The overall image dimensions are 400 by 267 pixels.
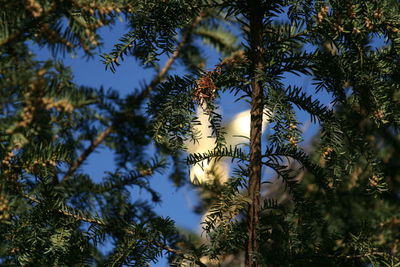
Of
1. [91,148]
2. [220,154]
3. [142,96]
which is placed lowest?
[220,154]

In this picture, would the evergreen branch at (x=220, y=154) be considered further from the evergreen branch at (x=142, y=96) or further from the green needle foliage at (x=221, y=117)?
the evergreen branch at (x=142, y=96)

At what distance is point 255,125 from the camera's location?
91cm

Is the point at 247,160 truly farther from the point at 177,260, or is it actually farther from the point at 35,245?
the point at 35,245

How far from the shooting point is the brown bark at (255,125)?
2.90 feet

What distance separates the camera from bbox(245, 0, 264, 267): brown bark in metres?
0.88

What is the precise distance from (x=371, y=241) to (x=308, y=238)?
117 mm

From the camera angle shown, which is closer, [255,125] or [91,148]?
[255,125]

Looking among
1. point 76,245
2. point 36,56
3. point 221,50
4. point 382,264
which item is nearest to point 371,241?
point 382,264

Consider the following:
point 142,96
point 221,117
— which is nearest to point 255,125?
point 221,117

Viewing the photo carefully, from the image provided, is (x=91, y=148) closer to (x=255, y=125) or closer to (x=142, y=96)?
(x=142, y=96)

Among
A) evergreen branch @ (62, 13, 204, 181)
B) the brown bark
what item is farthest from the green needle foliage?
evergreen branch @ (62, 13, 204, 181)

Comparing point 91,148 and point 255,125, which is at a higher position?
point 91,148

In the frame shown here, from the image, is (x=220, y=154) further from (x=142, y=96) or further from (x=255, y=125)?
(x=142, y=96)

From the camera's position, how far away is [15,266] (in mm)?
1054
